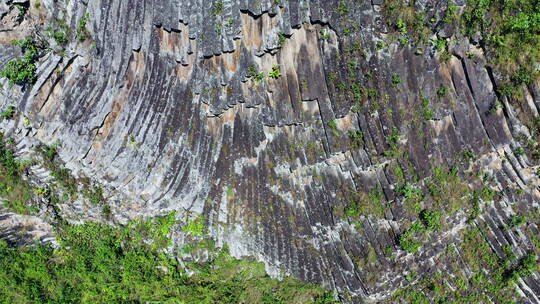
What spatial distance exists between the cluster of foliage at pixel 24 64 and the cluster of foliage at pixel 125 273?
614 centimetres

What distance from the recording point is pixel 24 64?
11.9 meters

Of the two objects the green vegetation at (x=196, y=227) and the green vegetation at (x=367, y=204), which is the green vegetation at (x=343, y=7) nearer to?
the green vegetation at (x=367, y=204)

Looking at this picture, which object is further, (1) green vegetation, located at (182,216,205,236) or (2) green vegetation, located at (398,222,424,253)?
(1) green vegetation, located at (182,216,205,236)

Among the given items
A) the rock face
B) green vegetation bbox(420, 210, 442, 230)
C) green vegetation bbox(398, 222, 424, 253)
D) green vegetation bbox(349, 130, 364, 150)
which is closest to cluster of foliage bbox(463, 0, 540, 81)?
the rock face

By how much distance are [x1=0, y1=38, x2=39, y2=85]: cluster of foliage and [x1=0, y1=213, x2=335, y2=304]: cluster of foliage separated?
6.14m

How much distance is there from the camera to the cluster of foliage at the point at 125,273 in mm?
14836

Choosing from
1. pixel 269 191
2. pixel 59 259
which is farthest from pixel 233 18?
pixel 59 259

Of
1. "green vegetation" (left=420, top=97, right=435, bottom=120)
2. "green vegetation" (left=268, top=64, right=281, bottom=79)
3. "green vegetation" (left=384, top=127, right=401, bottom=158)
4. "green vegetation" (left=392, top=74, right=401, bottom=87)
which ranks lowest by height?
"green vegetation" (left=384, top=127, right=401, bottom=158)

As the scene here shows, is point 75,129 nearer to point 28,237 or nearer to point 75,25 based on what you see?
point 75,25

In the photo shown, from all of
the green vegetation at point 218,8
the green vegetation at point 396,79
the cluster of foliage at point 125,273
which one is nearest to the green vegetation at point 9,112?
the cluster of foliage at point 125,273

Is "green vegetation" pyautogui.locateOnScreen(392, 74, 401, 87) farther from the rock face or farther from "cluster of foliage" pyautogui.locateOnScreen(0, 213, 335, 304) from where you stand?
"cluster of foliage" pyautogui.locateOnScreen(0, 213, 335, 304)

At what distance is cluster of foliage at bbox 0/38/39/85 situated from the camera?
11.8 metres

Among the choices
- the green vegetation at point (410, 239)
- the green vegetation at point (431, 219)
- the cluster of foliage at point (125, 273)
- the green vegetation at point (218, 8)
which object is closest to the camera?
the green vegetation at point (218, 8)

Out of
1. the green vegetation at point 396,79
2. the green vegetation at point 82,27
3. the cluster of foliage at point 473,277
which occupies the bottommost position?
the cluster of foliage at point 473,277
